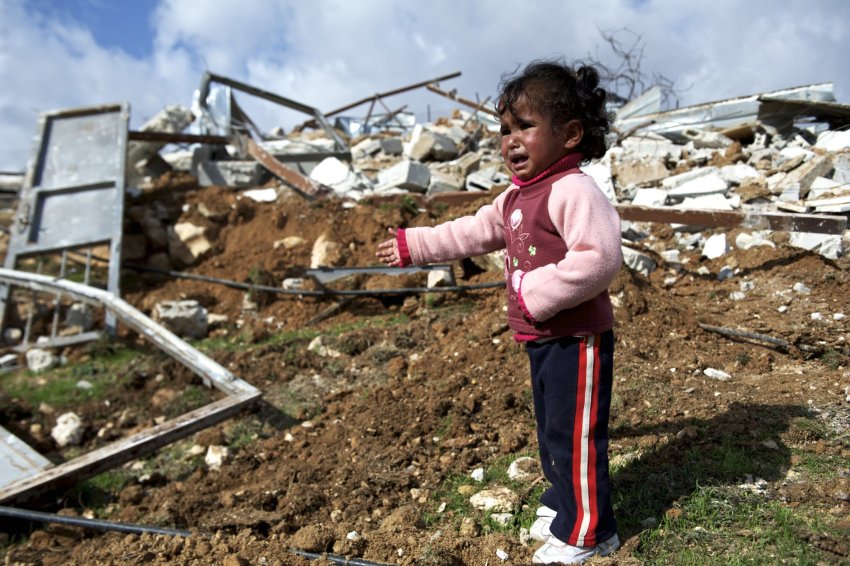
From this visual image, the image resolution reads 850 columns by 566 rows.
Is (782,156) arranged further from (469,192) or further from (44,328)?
(44,328)

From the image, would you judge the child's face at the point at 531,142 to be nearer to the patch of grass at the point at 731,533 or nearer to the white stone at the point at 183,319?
the patch of grass at the point at 731,533

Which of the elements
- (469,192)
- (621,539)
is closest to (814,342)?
(621,539)

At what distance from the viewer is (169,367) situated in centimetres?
554

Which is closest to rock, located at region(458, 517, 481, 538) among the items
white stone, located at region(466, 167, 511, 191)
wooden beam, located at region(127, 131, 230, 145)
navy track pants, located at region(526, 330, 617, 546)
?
navy track pants, located at region(526, 330, 617, 546)

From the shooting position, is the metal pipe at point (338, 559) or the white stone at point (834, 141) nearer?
the metal pipe at point (338, 559)

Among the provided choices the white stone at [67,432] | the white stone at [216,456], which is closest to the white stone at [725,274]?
the white stone at [216,456]

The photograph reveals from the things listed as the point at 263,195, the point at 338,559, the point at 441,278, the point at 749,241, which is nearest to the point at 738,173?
the point at 749,241

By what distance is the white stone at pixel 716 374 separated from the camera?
377 centimetres

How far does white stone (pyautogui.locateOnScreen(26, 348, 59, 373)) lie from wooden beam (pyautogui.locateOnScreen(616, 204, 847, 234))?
223 inches

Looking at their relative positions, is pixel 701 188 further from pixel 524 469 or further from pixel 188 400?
pixel 188 400

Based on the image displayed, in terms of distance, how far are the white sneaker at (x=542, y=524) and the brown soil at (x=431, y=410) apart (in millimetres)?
72

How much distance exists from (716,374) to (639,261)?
7.00 ft

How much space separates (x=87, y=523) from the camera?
297cm

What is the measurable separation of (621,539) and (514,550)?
0.39 metres
